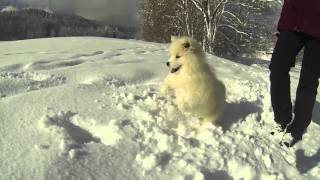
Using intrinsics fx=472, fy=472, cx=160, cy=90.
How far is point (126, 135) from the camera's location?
3.78 metres

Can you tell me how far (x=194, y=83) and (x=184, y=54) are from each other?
0.35 metres

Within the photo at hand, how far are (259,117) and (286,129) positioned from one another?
1.57 ft

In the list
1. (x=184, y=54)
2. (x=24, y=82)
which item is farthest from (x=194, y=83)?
(x=24, y=82)

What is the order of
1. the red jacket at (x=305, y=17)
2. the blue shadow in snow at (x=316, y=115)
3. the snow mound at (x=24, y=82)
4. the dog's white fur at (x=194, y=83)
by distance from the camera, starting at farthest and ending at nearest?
the blue shadow in snow at (x=316, y=115), the snow mound at (x=24, y=82), the dog's white fur at (x=194, y=83), the red jacket at (x=305, y=17)

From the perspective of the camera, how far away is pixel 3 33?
7075 centimetres

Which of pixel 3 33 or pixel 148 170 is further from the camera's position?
pixel 3 33

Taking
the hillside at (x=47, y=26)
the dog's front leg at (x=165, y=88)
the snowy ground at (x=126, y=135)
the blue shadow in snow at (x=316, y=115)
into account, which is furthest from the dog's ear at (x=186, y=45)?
the hillside at (x=47, y=26)

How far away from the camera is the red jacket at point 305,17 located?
3.74 metres

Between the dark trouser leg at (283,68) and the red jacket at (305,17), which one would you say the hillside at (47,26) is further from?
the red jacket at (305,17)

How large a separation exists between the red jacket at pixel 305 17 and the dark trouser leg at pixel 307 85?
0.12 m

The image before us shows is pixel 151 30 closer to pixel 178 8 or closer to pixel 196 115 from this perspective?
pixel 178 8

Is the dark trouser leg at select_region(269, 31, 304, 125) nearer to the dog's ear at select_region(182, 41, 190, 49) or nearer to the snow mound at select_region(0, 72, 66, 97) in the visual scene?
the dog's ear at select_region(182, 41, 190, 49)

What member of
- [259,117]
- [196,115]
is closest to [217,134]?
[196,115]

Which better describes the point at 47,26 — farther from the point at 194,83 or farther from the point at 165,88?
the point at 194,83
